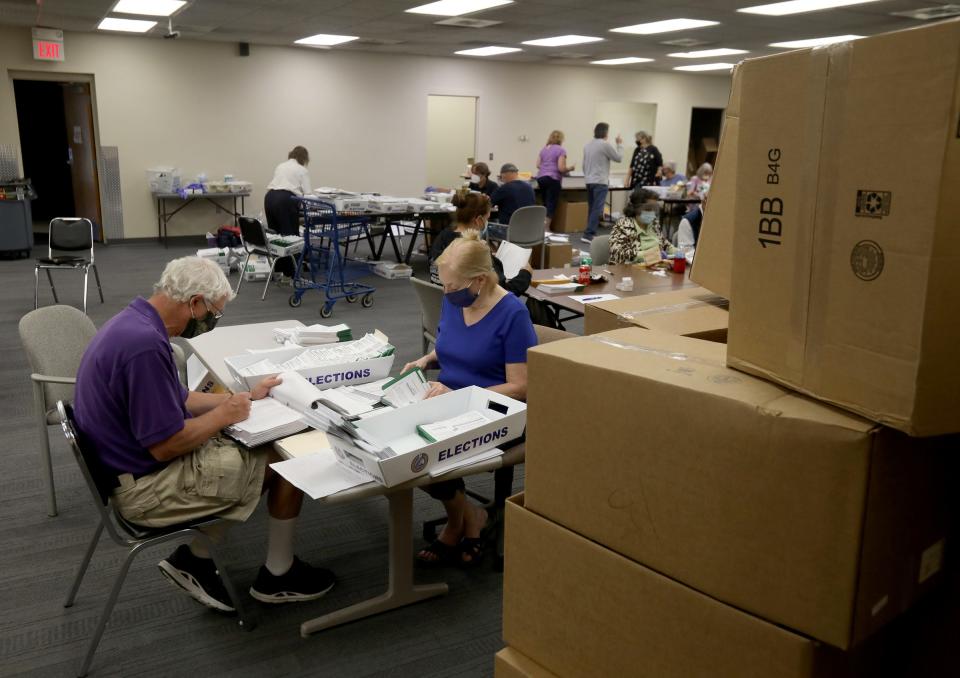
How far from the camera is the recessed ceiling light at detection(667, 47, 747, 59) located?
10930 mm

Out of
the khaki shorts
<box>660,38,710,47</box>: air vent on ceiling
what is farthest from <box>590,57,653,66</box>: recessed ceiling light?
the khaki shorts

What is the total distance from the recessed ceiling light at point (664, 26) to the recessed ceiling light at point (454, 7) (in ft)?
6.63

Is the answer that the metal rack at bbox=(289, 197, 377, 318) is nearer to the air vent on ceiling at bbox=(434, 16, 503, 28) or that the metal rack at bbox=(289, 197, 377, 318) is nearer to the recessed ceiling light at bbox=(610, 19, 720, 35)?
the air vent on ceiling at bbox=(434, 16, 503, 28)

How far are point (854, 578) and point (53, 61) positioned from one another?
1147 centimetres

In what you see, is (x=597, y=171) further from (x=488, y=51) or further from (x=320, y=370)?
(x=320, y=370)

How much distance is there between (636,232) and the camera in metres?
5.42

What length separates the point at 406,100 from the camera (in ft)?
41.0

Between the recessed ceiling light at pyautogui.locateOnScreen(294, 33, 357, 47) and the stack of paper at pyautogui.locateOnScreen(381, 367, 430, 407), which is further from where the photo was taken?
the recessed ceiling light at pyautogui.locateOnScreen(294, 33, 357, 47)

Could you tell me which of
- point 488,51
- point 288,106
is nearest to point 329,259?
point 288,106

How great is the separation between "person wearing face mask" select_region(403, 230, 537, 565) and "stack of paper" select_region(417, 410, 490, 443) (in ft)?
1.21

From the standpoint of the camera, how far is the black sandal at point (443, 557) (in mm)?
2959

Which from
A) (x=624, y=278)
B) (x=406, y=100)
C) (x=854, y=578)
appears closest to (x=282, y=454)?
(x=854, y=578)

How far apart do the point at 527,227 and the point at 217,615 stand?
18.9 ft

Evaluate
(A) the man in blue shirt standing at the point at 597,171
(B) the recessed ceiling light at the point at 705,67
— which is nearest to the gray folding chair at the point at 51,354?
(A) the man in blue shirt standing at the point at 597,171
